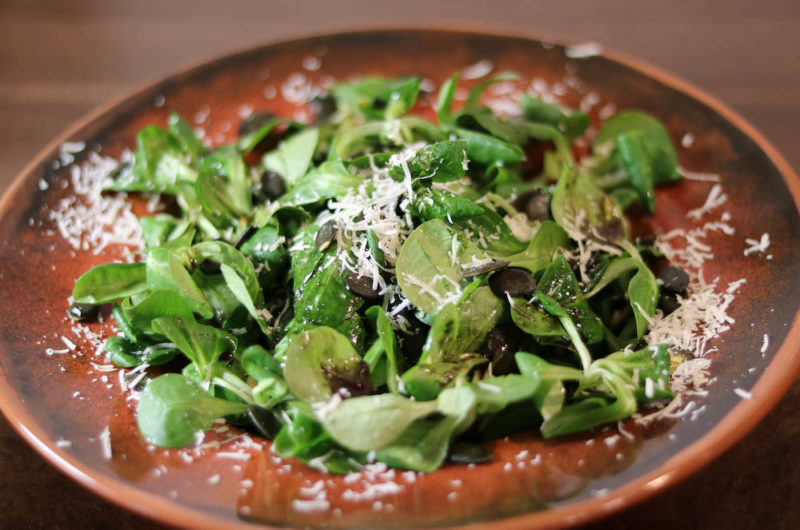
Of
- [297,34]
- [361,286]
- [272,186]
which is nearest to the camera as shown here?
[361,286]

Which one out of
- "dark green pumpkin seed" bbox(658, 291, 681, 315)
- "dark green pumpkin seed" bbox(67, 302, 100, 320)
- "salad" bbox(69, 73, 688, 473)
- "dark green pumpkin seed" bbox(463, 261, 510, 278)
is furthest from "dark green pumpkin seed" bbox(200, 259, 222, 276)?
"dark green pumpkin seed" bbox(658, 291, 681, 315)

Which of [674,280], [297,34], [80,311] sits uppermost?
[297,34]

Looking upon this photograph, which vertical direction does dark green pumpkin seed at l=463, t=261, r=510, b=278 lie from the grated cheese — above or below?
below

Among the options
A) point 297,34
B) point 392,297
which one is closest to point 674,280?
point 392,297

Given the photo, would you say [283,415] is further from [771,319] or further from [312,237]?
[771,319]

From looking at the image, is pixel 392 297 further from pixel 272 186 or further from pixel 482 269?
pixel 272 186

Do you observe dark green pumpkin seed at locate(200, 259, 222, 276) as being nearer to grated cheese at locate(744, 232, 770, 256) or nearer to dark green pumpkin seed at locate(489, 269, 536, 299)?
dark green pumpkin seed at locate(489, 269, 536, 299)

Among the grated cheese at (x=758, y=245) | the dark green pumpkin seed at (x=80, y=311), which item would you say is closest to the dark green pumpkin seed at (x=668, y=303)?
the grated cheese at (x=758, y=245)

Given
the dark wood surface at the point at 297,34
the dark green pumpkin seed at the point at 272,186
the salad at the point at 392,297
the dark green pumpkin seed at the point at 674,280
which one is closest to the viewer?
the salad at the point at 392,297

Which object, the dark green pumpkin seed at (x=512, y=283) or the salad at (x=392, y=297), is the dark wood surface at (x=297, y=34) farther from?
the dark green pumpkin seed at (x=512, y=283)
